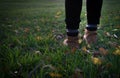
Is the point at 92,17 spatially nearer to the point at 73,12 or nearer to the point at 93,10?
the point at 93,10

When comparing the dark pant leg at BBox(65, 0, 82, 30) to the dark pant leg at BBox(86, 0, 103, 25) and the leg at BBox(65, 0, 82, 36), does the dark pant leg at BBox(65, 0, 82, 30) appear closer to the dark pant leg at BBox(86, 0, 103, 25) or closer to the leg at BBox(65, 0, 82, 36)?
the leg at BBox(65, 0, 82, 36)

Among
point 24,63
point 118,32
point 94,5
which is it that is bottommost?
point 118,32

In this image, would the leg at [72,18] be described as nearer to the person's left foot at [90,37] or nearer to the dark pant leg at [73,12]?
the dark pant leg at [73,12]

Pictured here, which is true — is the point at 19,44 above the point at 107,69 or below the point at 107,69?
below

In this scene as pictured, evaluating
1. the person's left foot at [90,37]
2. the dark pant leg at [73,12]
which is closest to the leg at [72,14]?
the dark pant leg at [73,12]

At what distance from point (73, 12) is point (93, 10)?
361 mm

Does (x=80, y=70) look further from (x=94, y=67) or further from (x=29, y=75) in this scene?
(x=29, y=75)

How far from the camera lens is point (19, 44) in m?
2.73

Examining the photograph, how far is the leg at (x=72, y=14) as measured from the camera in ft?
7.86

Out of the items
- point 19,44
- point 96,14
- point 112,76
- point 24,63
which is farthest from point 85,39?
point 112,76

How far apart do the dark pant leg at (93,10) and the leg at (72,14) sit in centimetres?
27

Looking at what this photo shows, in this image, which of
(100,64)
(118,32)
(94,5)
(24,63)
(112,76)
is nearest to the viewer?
(112,76)

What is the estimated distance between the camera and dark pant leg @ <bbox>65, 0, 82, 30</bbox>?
2393 mm

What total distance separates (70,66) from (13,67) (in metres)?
0.42
